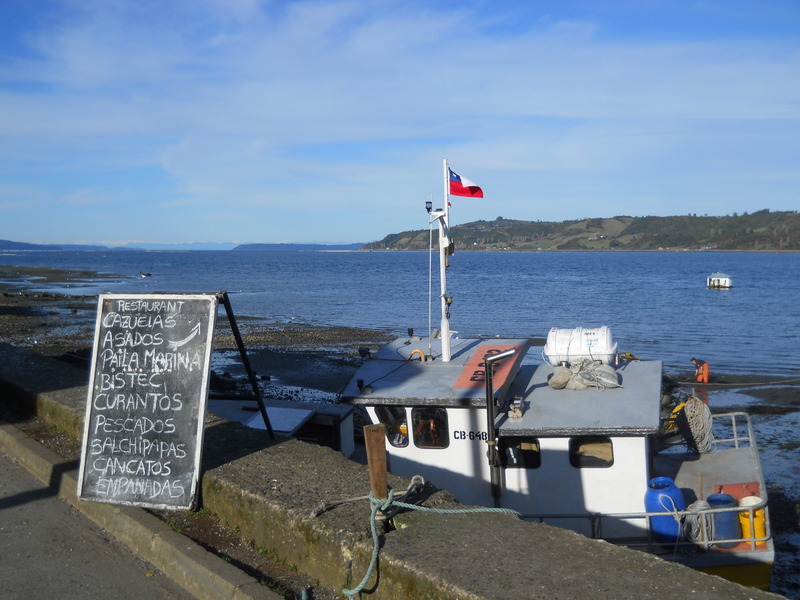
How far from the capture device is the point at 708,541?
9.38m

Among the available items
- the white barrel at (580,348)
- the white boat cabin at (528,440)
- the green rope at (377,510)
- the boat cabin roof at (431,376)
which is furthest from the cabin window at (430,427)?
the green rope at (377,510)

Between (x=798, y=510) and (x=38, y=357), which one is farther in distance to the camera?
(x=798, y=510)

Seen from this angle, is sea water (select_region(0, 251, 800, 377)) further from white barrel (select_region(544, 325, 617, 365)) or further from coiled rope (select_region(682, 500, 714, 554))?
coiled rope (select_region(682, 500, 714, 554))

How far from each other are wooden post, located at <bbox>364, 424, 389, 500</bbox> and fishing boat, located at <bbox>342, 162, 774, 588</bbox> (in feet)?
13.6

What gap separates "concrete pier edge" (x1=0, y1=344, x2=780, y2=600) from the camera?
4.22m

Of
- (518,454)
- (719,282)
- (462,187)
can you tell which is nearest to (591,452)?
(518,454)

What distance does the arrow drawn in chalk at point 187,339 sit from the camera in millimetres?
6449

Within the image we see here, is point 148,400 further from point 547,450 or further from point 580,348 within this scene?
point 580,348

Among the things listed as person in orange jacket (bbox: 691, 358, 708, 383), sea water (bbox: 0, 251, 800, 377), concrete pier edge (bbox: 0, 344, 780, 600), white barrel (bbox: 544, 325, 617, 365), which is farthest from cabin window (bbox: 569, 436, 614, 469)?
person in orange jacket (bbox: 691, 358, 708, 383)

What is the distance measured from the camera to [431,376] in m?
10.7

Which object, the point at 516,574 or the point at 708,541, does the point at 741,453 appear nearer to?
the point at 708,541

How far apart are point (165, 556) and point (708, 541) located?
270 inches

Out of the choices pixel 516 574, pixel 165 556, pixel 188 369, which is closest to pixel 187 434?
pixel 188 369

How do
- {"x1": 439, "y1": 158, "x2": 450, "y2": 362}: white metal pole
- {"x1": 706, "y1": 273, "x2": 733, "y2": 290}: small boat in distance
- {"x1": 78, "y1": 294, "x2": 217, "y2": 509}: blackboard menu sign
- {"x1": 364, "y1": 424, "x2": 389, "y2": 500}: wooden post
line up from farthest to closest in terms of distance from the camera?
{"x1": 706, "y1": 273, "x2": 733, "y2": 290}: small boat in distance < {"x1": 439, "y1": 158, "x2": 450, "y2": 362}: white metal pole < {"x1": 78, "y1": 294, "x2": 217, "y2": 509}: blackboard menu sign < {"x1": 364, "y1": 424, "x2": 389, "y2": 500}: wooden post
